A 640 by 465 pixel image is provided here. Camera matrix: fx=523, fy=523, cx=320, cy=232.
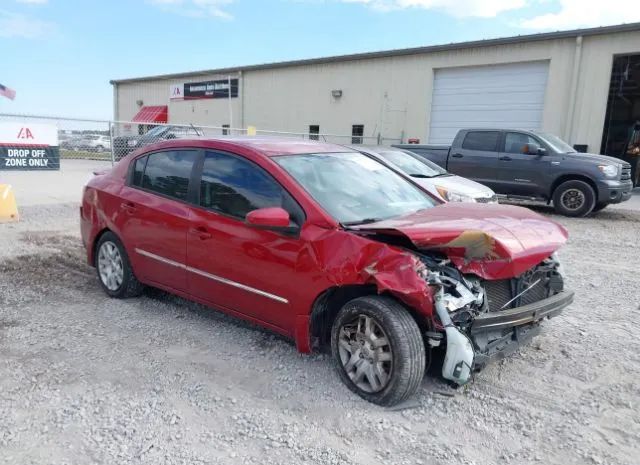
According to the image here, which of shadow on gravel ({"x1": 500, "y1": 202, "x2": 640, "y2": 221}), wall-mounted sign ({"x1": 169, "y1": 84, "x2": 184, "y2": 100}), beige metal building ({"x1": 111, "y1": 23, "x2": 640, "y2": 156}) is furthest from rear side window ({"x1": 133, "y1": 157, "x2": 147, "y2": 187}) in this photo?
wall-mounted sign ({"x1": 169, "y1": 84, "x2": 184, "y2": 100})

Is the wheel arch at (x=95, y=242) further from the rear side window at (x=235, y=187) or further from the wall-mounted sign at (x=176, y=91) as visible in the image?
the wall-mounted sign at (x=176, y=91)

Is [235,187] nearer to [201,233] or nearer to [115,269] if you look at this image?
[201,233]

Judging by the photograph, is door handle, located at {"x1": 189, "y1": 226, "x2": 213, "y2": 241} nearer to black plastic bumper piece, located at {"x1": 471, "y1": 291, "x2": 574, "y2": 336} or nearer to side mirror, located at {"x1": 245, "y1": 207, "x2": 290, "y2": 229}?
side mirror, located at {"x1": 245, "y1": 207, "x2": 290, "y2": 229}

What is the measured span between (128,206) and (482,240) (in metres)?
3.24

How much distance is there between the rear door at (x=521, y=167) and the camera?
37.9ft

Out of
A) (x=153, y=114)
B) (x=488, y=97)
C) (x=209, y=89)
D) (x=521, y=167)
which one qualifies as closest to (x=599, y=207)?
(x=521, y=167)

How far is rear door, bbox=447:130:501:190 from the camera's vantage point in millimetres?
12156

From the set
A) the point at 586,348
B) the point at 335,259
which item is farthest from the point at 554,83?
the point at 335,259

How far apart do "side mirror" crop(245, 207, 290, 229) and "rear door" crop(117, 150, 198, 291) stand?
992 millimetres

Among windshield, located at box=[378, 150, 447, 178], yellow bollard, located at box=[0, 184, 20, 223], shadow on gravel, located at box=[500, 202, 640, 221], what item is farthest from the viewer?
shadow on gravel, located at box=[500, 202, 640, 221]

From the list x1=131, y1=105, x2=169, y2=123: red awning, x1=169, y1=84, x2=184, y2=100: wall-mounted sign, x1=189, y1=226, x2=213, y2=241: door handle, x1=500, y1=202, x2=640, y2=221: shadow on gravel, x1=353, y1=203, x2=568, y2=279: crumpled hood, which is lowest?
x1=500, y1=202, x2=640, y2=221: shadow on gravel

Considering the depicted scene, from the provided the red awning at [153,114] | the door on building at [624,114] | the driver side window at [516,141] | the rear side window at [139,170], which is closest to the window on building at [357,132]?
the door on building at [624,114]

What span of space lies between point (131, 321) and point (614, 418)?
12.2 feet

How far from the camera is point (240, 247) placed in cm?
381
